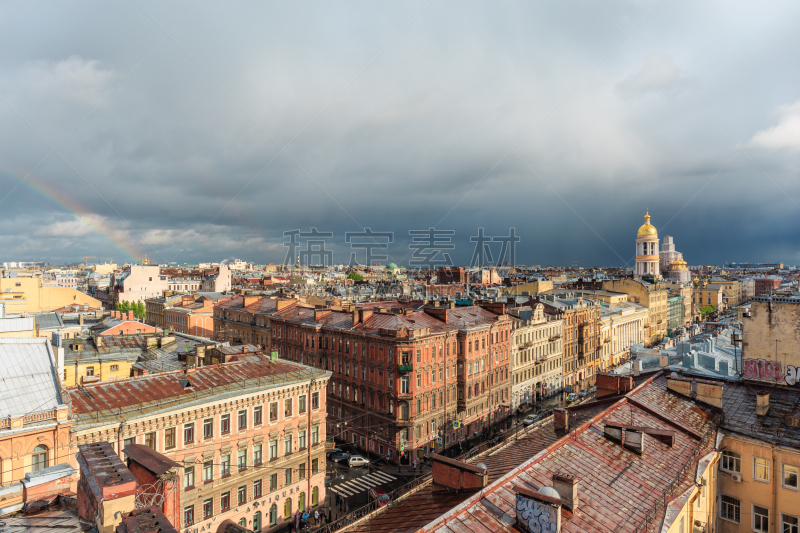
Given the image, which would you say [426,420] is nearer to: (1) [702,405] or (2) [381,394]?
(2) [381,394]

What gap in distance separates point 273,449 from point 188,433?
6293 millimetres

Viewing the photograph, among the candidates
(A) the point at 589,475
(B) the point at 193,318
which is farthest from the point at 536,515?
(B) the point at 193,318

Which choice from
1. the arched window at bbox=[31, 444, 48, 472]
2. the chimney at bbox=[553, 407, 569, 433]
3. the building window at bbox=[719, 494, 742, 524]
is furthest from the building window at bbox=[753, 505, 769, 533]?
the arched window at bbox=[31, 444, 48, 472]

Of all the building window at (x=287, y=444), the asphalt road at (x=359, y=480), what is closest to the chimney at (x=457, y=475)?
the building window at (x=287, y=444)

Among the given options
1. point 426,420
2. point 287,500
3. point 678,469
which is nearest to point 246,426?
point 287,500

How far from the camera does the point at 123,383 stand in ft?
85.8

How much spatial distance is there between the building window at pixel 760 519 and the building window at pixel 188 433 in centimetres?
2842

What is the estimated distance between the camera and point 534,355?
61562mm

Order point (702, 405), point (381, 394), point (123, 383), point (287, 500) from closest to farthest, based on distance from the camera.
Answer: point (702, 405) → point (123, 383) → point (287, 500) → point (381, 394)

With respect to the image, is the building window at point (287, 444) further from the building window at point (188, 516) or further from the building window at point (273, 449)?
the building window at point (188, 516)

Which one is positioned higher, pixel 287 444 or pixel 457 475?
pixel 457 475

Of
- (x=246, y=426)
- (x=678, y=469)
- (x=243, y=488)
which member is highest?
(x=678, y=469)

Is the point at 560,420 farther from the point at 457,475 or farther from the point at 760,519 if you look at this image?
the point at 760,519

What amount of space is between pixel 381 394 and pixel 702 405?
2707 centimetres
